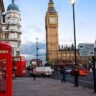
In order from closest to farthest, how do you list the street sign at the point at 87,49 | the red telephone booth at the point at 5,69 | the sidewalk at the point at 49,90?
the red telephone booth at the point at 5,69 → the sidewalk at the point at 49,90 → the street sign at the point at 87,49

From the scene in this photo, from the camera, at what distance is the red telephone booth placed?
14.2m

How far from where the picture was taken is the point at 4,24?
183 metres

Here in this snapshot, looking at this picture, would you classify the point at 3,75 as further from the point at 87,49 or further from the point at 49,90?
the point at 87,49

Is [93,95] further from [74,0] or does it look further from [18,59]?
[18,59]

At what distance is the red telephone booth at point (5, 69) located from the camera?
14219 millimetres

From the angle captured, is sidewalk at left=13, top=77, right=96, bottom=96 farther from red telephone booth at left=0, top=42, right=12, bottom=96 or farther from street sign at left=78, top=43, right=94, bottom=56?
red telephone booth at left=0, top=42, right=12, bottom=96

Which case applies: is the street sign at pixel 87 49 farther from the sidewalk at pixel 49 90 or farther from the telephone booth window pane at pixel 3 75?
the telephone booth window pane at pixel 3 75

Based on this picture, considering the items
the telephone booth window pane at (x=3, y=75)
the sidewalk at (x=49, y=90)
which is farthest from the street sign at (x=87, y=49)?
the telephone booth window pane at (x=3, y=75)

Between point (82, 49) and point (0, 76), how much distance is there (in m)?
15.2

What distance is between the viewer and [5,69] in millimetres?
14414

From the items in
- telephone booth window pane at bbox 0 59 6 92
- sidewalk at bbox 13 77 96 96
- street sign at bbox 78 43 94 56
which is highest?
street sign at bbox 78 43 94 56

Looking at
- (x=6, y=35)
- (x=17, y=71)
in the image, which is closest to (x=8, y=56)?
(x=17, y=71)

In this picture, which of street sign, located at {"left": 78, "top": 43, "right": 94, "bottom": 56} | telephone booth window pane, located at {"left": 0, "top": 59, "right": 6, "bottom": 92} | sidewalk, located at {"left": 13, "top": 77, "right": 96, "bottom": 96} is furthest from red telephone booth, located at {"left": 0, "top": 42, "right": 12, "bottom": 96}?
street sign, located at {"left": 78, "top": 43, "right": 94, "bottom": 56}

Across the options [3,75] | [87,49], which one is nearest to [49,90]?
[87,49]
